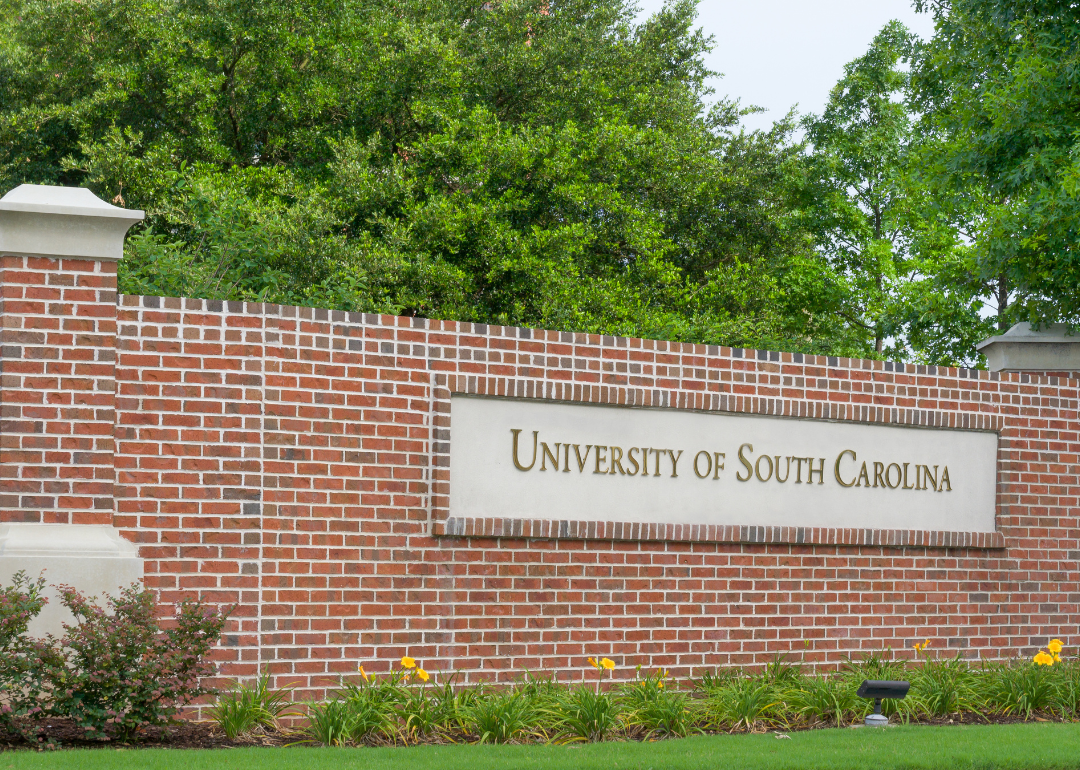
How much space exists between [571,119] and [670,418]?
1219cm

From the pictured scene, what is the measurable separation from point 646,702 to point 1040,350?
5485 mm

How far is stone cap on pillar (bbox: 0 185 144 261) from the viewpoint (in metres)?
6.86

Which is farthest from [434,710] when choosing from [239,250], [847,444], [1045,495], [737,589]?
[1045,495]

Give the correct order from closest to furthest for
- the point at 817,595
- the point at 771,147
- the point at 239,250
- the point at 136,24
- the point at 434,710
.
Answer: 1. the point at 434,710
2. the point at 817,595
3. the point at 239,250
4. the point at 136,24
5. the point at 771,147

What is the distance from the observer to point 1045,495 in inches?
409

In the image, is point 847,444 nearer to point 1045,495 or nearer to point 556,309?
point 1045,495

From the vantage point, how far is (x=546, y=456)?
27.4 feet

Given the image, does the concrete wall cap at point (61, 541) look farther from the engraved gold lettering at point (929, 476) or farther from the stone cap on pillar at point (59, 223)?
the engraved gold lettering at point (929, 476)

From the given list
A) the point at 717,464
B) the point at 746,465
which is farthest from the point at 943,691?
the point at 717,464

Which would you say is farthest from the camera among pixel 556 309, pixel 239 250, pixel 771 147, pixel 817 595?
pixel 771 147

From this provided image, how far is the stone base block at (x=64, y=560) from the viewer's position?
6.56 metres

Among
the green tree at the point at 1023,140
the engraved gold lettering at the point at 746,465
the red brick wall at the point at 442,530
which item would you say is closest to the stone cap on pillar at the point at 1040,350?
the green tree at the point at 1023,140

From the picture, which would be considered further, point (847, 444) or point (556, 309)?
point (556, 309)

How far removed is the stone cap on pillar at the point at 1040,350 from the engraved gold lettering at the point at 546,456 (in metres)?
4.65
